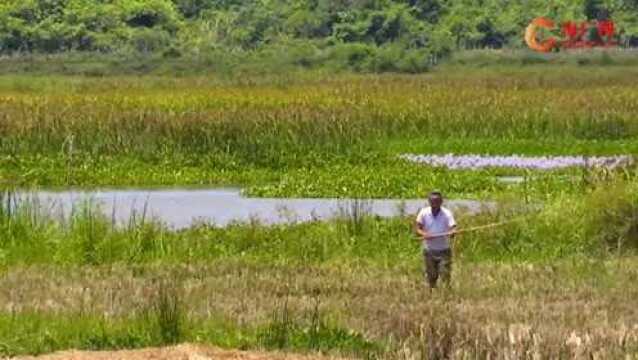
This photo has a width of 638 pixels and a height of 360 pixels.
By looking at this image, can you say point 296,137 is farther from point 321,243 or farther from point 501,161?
point 321,243

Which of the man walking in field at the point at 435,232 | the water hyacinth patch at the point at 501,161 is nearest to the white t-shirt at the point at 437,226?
the man walking in field at the point at 435,232

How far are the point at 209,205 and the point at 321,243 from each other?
7711mm

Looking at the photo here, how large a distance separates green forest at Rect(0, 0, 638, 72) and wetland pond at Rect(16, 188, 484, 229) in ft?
165

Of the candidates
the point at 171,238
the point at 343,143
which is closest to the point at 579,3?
the point at 343,143

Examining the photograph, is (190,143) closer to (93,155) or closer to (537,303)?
(93,155)

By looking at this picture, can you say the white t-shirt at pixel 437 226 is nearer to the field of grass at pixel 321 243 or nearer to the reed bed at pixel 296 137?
the field of grass at pixel 321 243

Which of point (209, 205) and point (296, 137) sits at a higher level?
point (209, 205)

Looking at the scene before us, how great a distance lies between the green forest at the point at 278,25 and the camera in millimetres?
81375

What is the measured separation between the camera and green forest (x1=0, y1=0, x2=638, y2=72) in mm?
81375

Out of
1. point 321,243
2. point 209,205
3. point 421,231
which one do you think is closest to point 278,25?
point 209,205

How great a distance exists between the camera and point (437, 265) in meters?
13.0

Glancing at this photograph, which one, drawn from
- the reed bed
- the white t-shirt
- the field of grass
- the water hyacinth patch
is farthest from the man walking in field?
the water hyacinth patch

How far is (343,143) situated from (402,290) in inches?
728

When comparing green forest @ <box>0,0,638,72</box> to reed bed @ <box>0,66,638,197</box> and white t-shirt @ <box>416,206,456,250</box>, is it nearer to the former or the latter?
reed bed @ <box>0,66,638,197</box>
